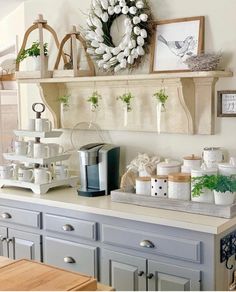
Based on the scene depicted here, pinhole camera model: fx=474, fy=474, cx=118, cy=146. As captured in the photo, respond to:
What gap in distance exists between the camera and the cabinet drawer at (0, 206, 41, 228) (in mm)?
2891

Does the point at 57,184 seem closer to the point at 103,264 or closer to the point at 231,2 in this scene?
the point at 103,264

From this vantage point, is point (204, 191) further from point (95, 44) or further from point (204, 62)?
point (95, 44)

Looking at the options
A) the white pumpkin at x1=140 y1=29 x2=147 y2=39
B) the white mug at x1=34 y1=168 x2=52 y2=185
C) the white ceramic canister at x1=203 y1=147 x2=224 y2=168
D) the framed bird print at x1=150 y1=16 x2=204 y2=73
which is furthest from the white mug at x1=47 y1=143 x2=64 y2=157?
the white ceramic canister at x1=203 y1=147 x2=224 y2=168

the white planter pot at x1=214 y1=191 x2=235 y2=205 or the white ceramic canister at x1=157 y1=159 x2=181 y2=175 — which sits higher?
the white ceramic canister at x1=157 y1=159 x2=181 y2=175

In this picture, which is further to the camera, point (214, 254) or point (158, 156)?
point (158, 156)

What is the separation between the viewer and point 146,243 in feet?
7.91

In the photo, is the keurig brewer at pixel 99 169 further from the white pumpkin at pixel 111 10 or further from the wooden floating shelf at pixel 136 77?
the white pumpkin at pixel 111 10

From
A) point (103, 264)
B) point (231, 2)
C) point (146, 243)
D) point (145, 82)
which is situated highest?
point (231, 2)

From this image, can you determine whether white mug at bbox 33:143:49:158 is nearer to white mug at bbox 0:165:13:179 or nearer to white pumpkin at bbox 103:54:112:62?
white mug at bbox 0:165:13:179

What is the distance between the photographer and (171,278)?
7.73ft

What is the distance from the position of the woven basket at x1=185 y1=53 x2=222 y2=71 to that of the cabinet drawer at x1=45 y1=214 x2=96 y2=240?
1.03 m

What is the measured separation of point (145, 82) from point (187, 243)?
3.69ft

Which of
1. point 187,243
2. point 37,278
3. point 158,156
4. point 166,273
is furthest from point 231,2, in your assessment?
point 37,278

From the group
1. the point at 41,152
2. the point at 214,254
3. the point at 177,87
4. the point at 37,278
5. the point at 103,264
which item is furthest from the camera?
the point at 41,152
